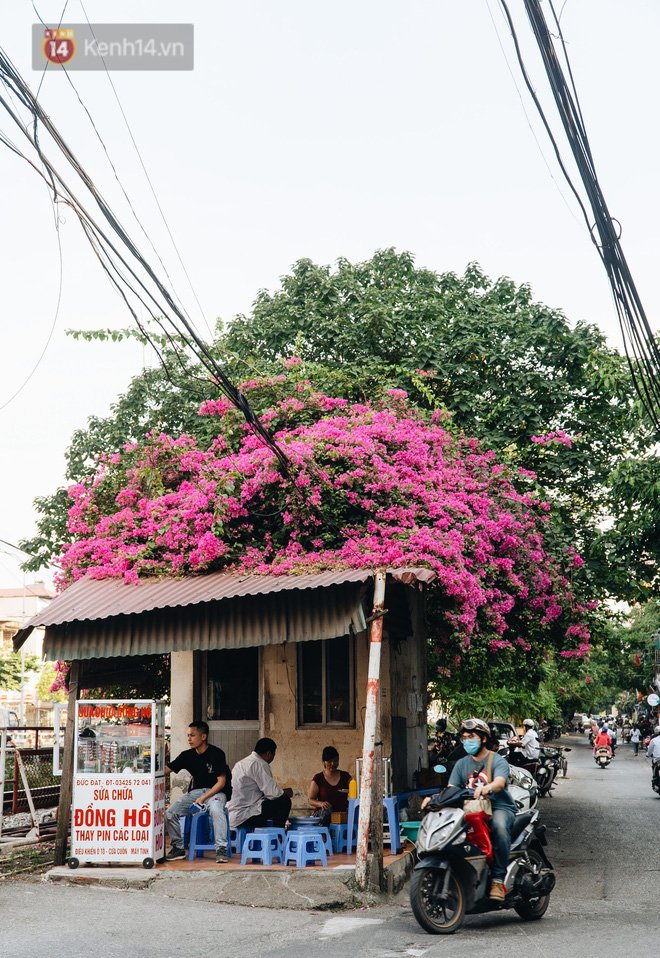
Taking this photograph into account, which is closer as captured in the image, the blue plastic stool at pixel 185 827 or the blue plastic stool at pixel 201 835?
the blue plastic stool at pixel 201 835

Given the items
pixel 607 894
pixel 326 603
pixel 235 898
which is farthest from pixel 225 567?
pixel 607 894

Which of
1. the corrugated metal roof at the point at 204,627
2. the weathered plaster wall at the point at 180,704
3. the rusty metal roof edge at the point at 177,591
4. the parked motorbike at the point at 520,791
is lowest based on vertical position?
the parked motorbike at the point at 520,791

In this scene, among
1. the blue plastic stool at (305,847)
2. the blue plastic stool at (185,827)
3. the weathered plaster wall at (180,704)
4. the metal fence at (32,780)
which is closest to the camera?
the blue plastic stool at (305,847)

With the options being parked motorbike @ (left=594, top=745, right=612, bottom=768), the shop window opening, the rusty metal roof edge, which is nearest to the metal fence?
the rusty metal roof edge

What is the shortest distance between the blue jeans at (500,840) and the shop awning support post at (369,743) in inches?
59.1

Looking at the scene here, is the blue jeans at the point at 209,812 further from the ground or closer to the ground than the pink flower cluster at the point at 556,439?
closer to the ground

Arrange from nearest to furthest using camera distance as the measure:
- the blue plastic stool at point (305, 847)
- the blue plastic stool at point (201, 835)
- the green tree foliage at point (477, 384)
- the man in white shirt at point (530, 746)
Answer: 1. the blue plastic stool at point (305, 847)
2. the blue plastic stool at point (201, 835)
3. the green tree foliage at point (477, 384)
4. the man in white shirt at point (530, 746)

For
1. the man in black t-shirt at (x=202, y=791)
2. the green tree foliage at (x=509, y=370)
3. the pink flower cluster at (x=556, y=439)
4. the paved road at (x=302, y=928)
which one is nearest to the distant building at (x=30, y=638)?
the green tree foliage at (x=509, y=370)

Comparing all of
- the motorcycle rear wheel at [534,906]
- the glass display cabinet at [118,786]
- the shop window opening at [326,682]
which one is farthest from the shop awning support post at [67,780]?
the motorcycle rear wheel at [534,906]

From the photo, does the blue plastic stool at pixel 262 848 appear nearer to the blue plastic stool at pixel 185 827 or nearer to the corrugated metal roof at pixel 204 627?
the blue plastic stool at pixel 185 827

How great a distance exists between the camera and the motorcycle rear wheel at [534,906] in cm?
805

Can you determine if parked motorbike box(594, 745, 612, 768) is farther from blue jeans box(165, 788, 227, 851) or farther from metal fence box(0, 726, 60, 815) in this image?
blue jeans box(165, 788, 227, 851)

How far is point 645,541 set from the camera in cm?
1614

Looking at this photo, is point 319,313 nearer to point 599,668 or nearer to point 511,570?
point 511,570
